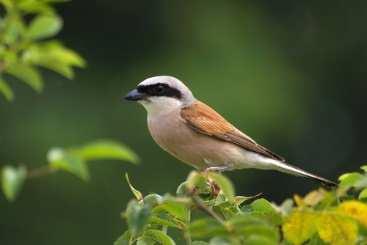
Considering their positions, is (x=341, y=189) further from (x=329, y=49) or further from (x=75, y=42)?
(x=329, y=49)

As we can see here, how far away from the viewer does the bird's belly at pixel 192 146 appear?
4.79 meters

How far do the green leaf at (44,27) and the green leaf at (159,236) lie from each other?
0.65 m

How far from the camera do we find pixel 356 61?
17.5 m

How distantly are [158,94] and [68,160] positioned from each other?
286 centimetres

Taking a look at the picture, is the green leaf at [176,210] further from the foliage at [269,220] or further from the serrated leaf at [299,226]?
the serrated leaf at [299,226]

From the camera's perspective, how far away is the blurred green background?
13.8 meters

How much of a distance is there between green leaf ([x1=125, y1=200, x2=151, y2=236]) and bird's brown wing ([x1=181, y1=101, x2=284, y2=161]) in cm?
257

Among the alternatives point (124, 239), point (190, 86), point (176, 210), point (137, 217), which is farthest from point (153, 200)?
point (190, 86)

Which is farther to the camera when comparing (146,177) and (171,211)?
(146,177)

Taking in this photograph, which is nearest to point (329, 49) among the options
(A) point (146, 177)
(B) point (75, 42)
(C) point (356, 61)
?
(C) point (356, 61)

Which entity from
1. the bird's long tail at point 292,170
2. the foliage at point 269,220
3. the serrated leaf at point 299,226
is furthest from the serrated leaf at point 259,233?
the bird's long tail at point 292,170

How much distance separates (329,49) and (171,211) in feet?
50.6

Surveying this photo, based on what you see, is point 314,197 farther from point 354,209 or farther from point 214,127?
point 214,127

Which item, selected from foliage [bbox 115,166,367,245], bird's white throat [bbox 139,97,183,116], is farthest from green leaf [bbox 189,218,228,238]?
bird's white throat [bbox 139,97,183,116]
